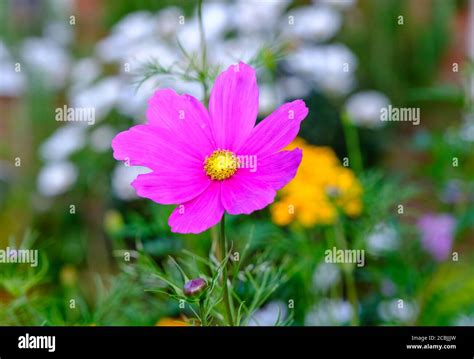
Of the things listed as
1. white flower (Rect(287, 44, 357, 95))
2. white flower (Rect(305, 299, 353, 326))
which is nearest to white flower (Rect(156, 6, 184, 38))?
white flower (Rect(287, 44, 357, 95))

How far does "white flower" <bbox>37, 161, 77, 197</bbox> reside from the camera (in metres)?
1.68

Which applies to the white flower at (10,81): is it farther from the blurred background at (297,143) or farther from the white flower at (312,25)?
the white flower at (312,25)

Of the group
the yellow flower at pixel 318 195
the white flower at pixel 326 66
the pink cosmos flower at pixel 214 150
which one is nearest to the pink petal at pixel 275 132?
the pink cosmos flower at pixel 214 150

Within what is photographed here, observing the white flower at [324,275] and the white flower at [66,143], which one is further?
the white flower at [66,143]

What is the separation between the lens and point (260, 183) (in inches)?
20.9

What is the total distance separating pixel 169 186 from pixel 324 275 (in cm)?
53

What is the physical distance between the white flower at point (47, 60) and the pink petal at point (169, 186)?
4.85 feet

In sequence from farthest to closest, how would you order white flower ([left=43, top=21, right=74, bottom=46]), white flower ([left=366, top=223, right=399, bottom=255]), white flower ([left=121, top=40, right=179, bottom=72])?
1. white flower ([left=43, top=21, right=74, bottom=46])
2. white flower ([left=121, top=40, right=179, bottom=72])
3. white flower ([left=366, top=223, right=399, bottom=255])

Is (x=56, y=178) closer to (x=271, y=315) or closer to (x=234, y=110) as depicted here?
(x=271, y=315)

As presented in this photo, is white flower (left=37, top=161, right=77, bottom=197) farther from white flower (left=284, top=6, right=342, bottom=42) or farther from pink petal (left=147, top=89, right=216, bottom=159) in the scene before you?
pink petal (left=147, top=89, right=216, bottom=159)

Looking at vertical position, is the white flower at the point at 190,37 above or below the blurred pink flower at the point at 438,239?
above

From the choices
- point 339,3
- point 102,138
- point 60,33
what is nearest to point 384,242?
point 102,138

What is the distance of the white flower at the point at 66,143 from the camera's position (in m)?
1.62

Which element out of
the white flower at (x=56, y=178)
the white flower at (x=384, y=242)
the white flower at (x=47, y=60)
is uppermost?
the white flower at (x=47, y=60)
